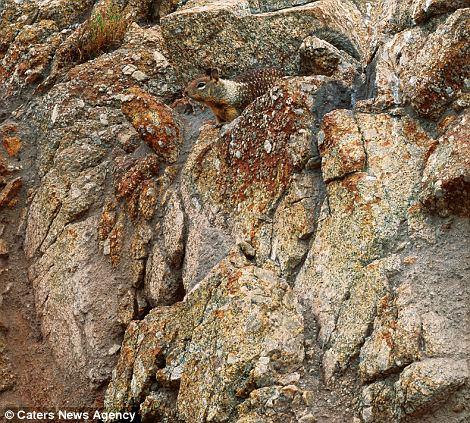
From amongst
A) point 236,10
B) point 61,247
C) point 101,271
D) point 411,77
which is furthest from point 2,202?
point 411,77

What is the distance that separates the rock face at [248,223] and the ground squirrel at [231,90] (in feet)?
0.93

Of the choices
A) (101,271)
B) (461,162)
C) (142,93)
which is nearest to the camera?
(461,162)

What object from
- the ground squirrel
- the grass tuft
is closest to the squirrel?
the ground squirrel

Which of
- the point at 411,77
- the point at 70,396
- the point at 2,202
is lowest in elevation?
the point at 70,396

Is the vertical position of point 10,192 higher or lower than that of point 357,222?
lower

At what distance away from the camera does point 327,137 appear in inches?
254

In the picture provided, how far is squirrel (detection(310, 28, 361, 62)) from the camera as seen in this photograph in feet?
28.9

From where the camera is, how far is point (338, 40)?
8859 millimetres

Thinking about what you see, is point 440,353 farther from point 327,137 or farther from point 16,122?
point 16,122

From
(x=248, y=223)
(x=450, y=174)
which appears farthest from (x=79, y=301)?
(x=450, y=174)

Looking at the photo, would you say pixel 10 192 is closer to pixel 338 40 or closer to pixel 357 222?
pixel 338 40

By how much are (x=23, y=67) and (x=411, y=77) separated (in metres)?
6.44

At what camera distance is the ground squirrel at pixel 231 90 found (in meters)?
8.02

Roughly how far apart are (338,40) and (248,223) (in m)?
3.08
